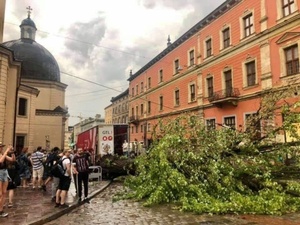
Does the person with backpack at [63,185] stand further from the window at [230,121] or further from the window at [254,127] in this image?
the window at [230,121]

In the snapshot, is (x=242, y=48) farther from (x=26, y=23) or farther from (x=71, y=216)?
(x=26, y=23)

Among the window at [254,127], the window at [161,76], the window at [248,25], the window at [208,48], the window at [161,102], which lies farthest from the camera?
the window at [161,76]

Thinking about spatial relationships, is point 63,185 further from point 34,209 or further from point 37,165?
point 37,165

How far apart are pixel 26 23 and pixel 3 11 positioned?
36.6 m

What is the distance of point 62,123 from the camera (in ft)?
152

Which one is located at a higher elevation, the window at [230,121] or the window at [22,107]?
the window at [22,107]

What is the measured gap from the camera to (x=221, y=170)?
9.72 meters

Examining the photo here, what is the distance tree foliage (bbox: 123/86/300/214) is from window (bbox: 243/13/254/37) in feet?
38.0

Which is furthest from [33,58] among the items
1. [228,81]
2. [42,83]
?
[228,81]

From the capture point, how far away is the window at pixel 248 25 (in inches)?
852

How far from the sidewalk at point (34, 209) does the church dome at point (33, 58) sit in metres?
36.8

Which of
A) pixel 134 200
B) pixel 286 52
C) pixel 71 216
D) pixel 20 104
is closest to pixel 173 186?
pixel 134 200

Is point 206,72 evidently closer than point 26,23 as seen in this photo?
Yes

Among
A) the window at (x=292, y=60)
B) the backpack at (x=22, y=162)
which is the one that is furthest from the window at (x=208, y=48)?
the backpack at (x=22, y=162)
